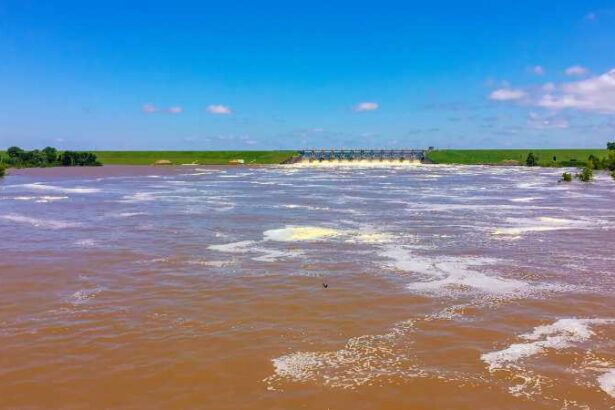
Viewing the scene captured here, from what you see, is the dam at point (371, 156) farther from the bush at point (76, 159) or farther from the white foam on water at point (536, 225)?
the white foam on water at point (536, 225)

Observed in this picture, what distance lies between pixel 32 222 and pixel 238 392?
754 inches

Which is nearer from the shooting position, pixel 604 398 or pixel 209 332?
pixel 604 398

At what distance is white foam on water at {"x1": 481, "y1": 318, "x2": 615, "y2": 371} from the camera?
8.16 metres

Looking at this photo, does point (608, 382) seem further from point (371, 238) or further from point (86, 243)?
point (86, 243)

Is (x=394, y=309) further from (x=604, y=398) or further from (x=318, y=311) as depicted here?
(x=604, y=398)

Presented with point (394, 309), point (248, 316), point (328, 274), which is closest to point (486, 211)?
point (328, 274)

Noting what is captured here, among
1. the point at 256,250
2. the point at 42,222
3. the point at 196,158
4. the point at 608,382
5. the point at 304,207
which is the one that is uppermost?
the point at 196,158

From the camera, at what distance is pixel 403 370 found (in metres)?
7.78

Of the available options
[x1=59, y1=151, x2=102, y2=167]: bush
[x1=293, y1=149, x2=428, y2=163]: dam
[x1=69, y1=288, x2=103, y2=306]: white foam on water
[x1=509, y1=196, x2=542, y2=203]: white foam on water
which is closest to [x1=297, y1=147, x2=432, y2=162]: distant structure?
[x1=293, y1=149, x2=428, y2=163]: dam

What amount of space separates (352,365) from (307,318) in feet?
7.35

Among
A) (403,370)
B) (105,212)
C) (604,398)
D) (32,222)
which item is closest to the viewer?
(604,398)

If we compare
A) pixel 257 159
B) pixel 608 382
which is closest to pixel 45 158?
pixel 257 159

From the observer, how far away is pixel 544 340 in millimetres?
8992

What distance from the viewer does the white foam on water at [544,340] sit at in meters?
8.16
